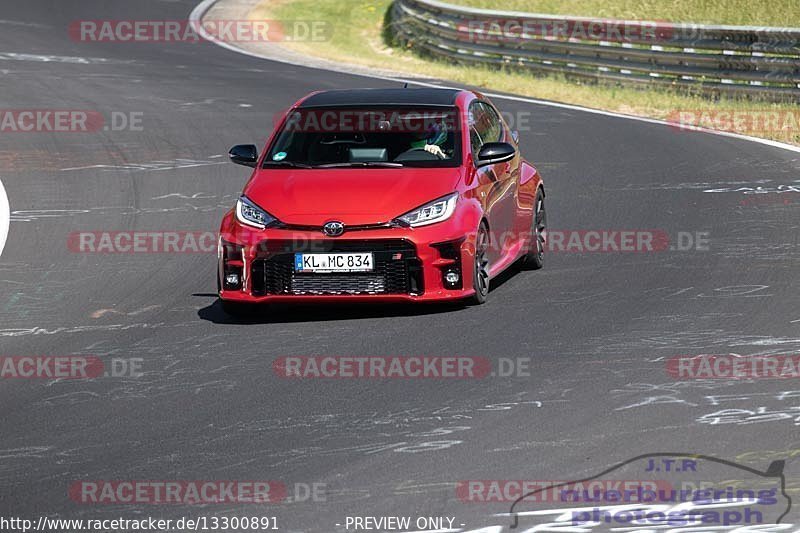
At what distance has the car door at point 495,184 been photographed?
11.6m

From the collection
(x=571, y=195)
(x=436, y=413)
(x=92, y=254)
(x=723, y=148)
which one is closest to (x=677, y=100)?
(x=723, y=148)

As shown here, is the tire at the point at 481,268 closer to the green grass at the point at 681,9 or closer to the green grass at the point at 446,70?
the green grass at the point at 446,70

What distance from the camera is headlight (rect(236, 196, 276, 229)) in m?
11.0

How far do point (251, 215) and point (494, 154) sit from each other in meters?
1.85

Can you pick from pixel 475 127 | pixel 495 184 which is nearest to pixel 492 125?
pixel 475 127

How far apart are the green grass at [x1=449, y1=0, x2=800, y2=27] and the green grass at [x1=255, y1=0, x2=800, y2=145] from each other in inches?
44.8

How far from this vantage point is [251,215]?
1108 centimetres

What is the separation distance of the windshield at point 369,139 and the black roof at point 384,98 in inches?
3.7

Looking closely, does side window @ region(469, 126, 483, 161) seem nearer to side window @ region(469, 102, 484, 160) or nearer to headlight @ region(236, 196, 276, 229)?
side window @ region(469, 102, 484, 160)

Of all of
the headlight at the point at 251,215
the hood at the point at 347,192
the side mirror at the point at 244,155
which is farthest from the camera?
the side mirror at the point at 244,155

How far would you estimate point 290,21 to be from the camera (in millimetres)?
39125

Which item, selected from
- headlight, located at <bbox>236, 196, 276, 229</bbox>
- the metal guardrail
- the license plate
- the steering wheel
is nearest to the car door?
the steering wheel

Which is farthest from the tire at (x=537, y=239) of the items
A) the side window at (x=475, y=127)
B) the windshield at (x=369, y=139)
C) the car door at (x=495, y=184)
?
the windshield at (x=369, y=139)

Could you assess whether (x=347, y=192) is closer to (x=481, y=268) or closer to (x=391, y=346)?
(x=481, y=268)
